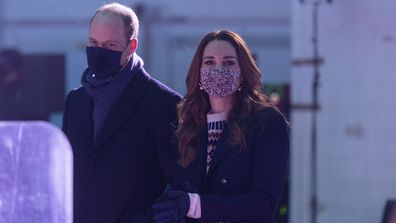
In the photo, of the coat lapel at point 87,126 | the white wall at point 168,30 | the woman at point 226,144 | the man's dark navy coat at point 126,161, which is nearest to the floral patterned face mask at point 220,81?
the woman at point 226,144

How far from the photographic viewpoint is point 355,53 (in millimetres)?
5012

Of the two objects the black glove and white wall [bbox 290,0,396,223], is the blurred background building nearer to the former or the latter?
white wall [bbox 290,0,396,223]

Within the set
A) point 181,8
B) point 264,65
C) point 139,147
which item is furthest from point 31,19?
point 139,147

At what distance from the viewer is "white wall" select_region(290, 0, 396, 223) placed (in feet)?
16.3

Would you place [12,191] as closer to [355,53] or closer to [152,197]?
[152,197]

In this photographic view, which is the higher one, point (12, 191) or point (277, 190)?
point (12, 191)

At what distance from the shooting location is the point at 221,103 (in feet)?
9.32

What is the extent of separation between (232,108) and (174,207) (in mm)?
397

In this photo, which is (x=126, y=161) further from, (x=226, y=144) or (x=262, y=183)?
(x=262, y=183)

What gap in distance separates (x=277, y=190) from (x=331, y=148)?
243 centimetres

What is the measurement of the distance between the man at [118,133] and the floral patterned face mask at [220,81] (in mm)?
272

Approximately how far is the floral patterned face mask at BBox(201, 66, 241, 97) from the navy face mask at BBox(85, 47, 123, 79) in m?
0.38

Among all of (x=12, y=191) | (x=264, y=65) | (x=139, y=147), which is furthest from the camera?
(x=264, y=65)

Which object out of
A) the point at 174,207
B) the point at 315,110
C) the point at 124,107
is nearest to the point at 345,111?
the point at 315,110
